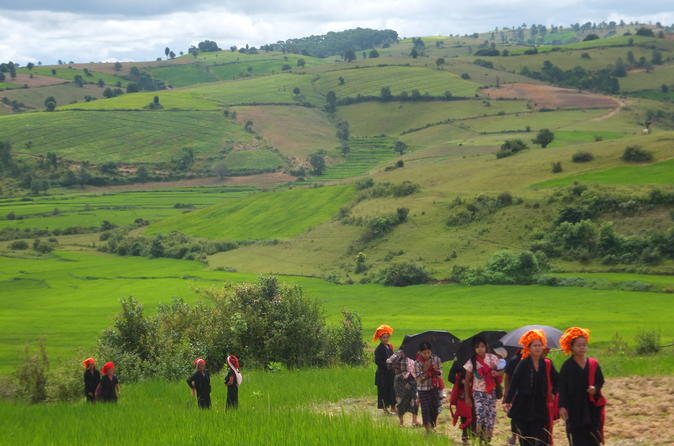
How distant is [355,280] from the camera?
78.0 meters

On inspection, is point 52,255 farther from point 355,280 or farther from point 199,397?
point 199,397

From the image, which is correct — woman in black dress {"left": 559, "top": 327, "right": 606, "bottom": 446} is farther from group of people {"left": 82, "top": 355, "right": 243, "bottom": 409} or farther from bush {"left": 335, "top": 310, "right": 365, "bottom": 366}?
bush {"left": 335, "top": 310, "right": 365, "bottom": 366}

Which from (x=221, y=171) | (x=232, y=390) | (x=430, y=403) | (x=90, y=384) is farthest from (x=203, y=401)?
(x=221, y=171)

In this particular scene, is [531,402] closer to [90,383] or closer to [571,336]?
[571,336]

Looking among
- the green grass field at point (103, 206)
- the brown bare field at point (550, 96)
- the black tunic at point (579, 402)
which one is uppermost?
the brown bare field at point (550, 96)

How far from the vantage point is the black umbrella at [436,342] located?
19328 millimetres

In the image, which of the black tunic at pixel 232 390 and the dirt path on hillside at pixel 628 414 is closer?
the dirt path on hillside at pixel 628 414

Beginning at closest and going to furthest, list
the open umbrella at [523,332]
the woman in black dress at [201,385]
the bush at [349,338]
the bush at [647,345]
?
the woman in black dress at [201,385], the open umbrella at [523,332], the bush at [647,345], the bush at [349,338]

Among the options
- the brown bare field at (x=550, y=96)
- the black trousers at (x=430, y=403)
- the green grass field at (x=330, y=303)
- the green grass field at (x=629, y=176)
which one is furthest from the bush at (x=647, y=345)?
the brown bare field at (x=550, y=96)

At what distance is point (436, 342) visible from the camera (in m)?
20.1

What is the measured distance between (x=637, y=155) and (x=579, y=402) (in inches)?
3099

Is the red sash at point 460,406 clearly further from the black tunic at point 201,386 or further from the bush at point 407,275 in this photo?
the bush at point 407,275

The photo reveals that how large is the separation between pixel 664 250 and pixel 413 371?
50.5 metres

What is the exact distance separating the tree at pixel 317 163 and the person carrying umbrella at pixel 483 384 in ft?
471
